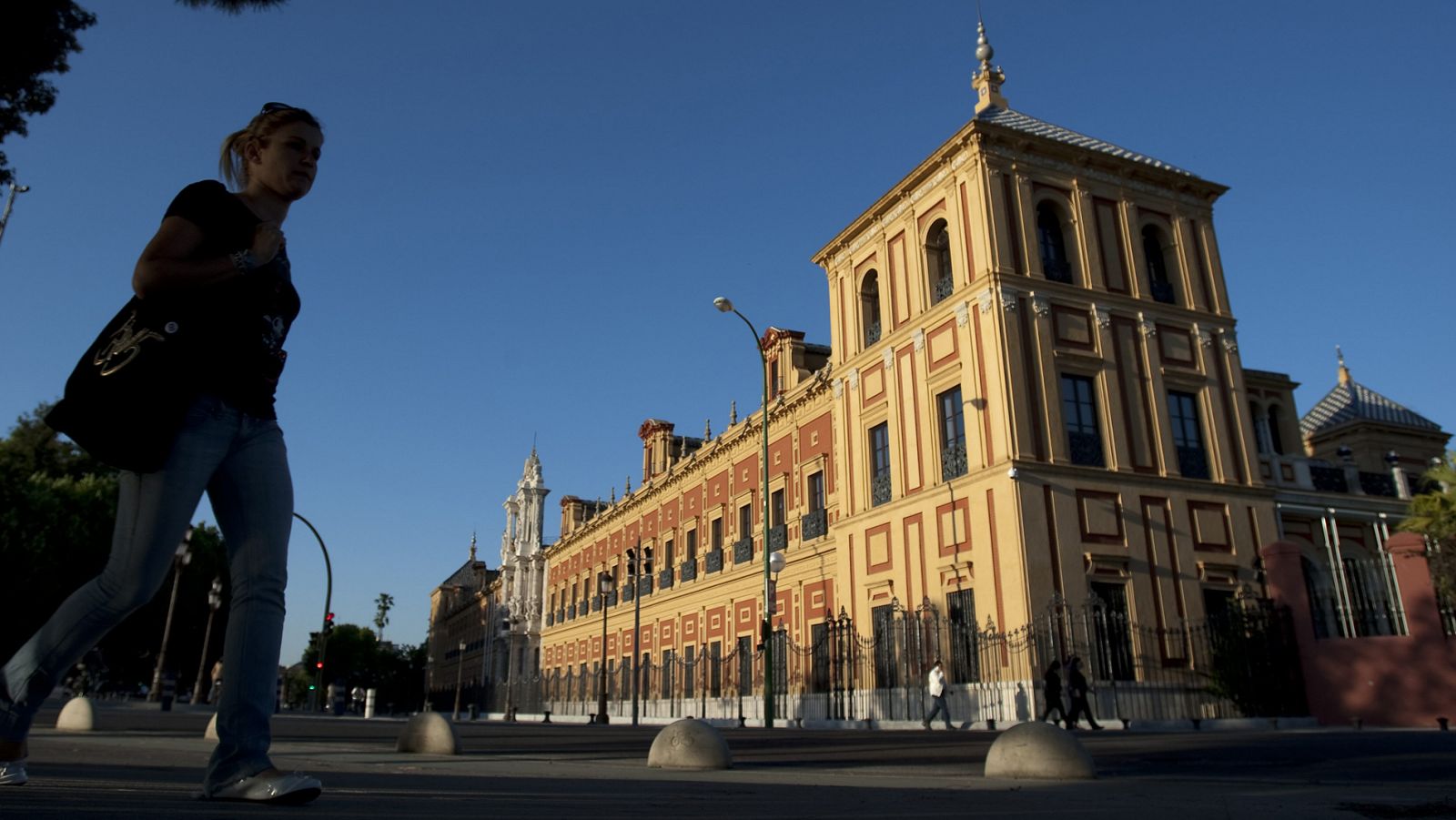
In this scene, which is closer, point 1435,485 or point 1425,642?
point 1425,642

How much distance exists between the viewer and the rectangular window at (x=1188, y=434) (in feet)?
69.6

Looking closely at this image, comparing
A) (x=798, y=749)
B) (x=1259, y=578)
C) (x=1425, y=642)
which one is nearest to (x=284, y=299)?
(x=798, y=749)

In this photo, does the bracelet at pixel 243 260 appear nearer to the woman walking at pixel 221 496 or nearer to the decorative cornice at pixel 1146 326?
the woman walking at pixel 221 496

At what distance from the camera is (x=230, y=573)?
3.07 meters

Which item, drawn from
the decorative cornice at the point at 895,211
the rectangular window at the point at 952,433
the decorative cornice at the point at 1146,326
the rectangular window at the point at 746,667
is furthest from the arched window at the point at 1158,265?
the rectangular window at the point at 746,667

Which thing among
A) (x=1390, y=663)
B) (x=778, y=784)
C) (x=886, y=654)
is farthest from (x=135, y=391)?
(x=886, y=654)

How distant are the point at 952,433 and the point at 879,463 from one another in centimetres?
283

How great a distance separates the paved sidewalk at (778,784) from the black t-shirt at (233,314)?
49.2 inches

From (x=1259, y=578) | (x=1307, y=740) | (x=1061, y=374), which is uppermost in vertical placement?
(x=1061, y=374)

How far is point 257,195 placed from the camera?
11.4ft

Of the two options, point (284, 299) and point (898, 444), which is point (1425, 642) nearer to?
point (898, 444)

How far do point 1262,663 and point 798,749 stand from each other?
40.3ft

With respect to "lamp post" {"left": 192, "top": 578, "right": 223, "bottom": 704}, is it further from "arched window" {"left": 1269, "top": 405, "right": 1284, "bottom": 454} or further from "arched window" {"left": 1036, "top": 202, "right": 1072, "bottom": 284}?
"arched window" {"left": 1269, "top": 405, "right": 1284, "bottom": 454}

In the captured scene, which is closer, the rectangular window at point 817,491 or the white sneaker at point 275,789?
the white sneaker at point 275,789
